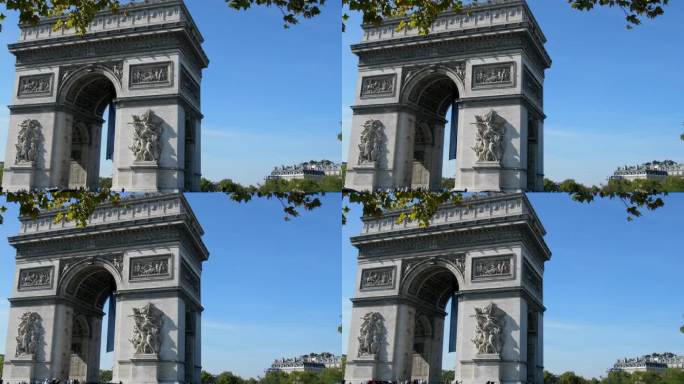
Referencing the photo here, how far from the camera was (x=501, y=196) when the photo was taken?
27.4 meters

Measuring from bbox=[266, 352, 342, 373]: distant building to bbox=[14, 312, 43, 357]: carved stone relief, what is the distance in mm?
10841

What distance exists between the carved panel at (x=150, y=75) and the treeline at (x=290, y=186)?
8.71 m

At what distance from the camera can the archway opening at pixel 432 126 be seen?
84.7 ft

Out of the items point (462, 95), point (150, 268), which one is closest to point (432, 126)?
point (462, 95)

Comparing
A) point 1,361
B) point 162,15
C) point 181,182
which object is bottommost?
point 1,361

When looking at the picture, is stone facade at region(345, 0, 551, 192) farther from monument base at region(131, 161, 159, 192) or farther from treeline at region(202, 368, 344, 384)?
monument base at region(131, 161, 159, 192)

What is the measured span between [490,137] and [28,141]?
11276 millimetres

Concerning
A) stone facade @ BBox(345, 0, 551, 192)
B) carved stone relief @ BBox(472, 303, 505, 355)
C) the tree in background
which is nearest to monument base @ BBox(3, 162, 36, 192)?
stone facade @ BBox(345, 0, 551, 192)

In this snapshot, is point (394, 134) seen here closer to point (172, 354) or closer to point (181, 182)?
point (181, 182)

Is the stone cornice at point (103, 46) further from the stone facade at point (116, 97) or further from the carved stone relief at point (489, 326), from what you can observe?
the carved stone relief at point (489, 326)

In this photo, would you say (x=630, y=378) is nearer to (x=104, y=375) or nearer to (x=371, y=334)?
(x=371, y=334)

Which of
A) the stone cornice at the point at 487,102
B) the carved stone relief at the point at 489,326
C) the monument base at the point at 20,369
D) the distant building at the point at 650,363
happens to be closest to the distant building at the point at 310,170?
the stone cornice at the point at 487,102

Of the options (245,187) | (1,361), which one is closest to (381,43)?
(245,187)

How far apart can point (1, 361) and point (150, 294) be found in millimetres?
4482
